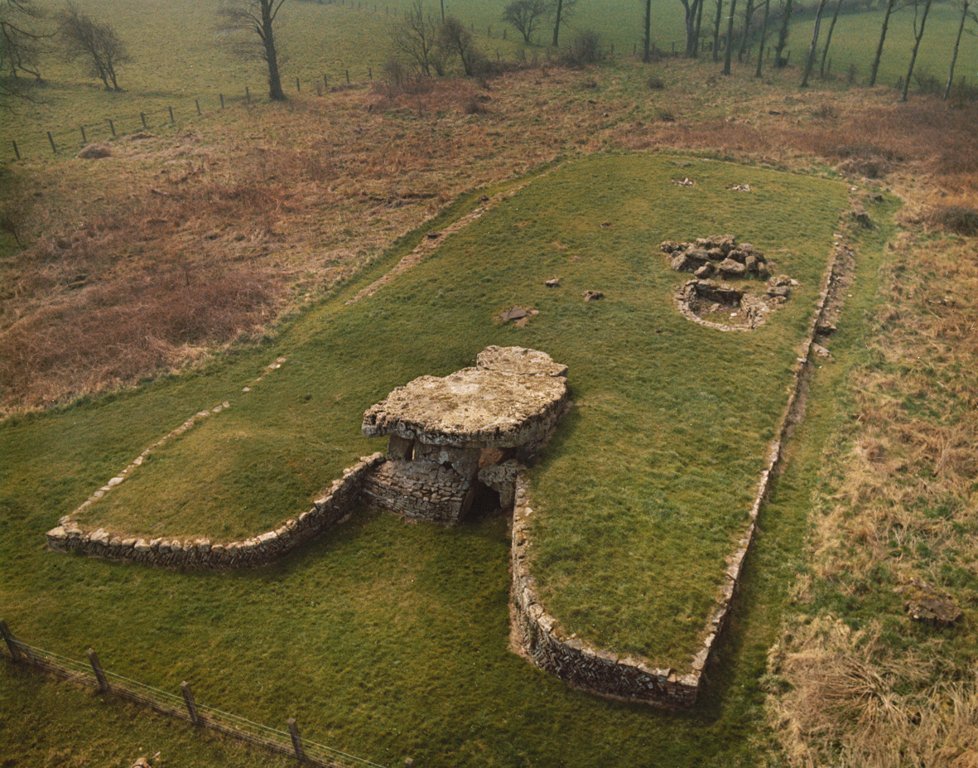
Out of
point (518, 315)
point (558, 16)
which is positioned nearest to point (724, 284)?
point (518, 315)

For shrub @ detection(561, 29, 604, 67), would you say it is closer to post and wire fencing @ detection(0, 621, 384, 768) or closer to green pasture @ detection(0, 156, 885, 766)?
green pasture @ detection(0, 156, 885, 766)

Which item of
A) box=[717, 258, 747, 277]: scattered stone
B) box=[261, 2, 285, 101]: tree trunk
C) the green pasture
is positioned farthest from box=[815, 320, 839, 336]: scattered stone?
box=[261, 2, 285, 101]: tree trunk

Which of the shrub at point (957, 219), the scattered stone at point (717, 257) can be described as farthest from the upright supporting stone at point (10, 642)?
the shrub at point (957, 219)

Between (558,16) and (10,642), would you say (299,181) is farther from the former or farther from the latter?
(558,16)

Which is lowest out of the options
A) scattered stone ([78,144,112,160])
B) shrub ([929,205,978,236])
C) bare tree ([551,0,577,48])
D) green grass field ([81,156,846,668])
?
green grass field ([81,156,846,668])

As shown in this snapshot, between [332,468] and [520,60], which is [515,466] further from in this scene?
[520,60]

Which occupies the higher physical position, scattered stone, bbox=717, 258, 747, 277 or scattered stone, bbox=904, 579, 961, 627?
scattered stone, bbox=717, 258, 747, 277
